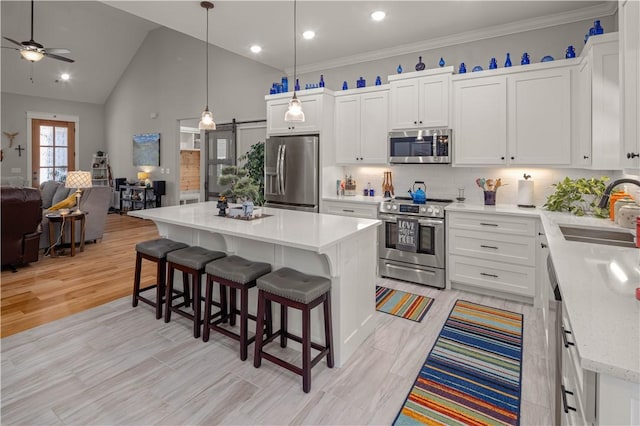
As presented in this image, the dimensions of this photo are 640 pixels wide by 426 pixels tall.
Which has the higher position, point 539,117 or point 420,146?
point 539,117

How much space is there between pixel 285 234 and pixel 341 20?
2.78m

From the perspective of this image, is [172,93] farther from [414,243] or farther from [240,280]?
[240,280]

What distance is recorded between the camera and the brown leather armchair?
4375 millimetres

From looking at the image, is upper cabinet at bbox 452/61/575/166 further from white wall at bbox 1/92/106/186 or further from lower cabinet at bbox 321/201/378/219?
white wall at bbox 1/92/106/186

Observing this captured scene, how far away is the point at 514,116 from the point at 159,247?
3832 mm

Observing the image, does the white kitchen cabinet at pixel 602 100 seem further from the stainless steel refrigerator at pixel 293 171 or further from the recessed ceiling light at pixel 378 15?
the stainless steel refrigerator at pixel 293 171

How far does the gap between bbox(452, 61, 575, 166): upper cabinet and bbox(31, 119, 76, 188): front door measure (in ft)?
34.2

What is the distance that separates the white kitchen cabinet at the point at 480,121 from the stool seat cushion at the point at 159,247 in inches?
126

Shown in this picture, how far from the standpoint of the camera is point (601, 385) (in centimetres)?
87

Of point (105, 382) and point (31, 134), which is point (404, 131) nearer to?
point (105, 382)

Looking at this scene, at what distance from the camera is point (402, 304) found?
3.60 meters

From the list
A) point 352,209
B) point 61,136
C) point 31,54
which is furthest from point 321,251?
point 61,136

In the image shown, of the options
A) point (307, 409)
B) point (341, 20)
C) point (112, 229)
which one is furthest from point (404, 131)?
point (112, 229)

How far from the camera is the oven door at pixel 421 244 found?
3988 mm
